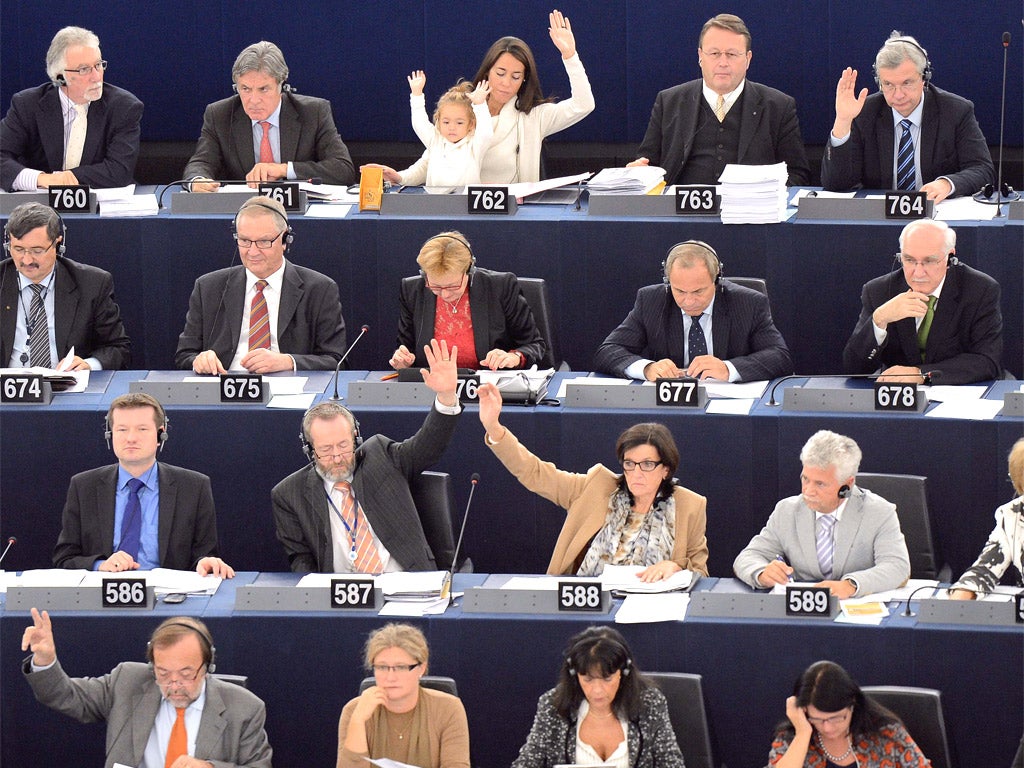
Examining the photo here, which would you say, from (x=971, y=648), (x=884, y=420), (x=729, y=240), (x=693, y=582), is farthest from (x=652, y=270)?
(x=971, y=648)

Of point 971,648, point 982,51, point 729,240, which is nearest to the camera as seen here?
point 971,648

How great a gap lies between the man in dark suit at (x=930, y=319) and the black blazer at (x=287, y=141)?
2.16 metres

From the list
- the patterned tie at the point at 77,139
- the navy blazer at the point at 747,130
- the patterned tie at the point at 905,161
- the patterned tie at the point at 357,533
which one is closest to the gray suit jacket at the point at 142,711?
the patterned tie at the point at 357,533

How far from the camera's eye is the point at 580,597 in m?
5.22

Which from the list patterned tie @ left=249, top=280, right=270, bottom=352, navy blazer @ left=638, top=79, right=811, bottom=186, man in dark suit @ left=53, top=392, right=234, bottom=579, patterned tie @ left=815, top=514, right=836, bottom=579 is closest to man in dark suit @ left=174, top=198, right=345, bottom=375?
patterned tie @ left=249, top=280, right=270, bottom=352

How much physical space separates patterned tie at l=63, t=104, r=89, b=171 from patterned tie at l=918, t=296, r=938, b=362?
125 inches

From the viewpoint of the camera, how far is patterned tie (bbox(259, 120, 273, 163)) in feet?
24.3

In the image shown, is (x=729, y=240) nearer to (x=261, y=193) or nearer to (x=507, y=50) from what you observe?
(x=507, y=50)

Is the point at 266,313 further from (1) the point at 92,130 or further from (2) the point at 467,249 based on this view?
(1) the point at 92,130

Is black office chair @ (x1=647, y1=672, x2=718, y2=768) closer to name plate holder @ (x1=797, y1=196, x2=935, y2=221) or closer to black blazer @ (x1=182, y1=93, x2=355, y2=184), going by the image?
name plate holder @ (x1=797, y1=196, x2=935, y2=221)

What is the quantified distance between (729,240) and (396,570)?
Result: 1.82 metres

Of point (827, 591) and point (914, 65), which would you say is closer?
point (827, 591)

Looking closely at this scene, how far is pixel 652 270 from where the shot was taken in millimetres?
6895

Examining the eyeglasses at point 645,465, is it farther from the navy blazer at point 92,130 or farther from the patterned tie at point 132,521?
the navy blazer at point 92,130
